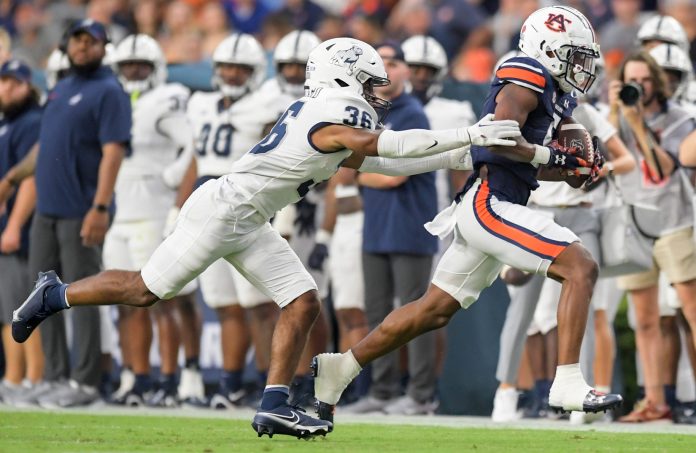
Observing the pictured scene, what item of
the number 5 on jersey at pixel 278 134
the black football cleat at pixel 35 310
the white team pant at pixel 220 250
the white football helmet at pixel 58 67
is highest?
the white football helmet at pixel 58 67

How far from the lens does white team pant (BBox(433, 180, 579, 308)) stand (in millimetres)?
7172

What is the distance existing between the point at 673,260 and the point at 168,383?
3565mm

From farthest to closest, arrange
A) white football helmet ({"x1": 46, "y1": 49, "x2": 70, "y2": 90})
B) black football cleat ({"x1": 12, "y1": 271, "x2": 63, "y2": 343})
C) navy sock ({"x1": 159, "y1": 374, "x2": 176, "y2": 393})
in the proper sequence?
white football helmet ({"x1": 46, "y1": 49, "x2": 70, "y2": 90})
navy sock ({"x1": 159, "y1": 374, "x2": 176, "y2": 393})
black football cleat ({"x1": 12, "y1": 271, "x2": 63, "y2": 343})

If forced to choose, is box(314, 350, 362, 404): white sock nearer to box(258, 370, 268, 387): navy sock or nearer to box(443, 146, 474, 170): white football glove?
box(443, 146, 474, 170): white football glove

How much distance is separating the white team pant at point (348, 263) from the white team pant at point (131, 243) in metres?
1.04

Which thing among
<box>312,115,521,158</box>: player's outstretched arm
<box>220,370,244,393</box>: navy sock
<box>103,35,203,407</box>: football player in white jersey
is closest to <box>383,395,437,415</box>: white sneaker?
<box>220,370,244,393</box>: navy sock

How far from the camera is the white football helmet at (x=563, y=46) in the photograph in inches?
295

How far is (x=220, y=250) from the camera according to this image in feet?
24.1

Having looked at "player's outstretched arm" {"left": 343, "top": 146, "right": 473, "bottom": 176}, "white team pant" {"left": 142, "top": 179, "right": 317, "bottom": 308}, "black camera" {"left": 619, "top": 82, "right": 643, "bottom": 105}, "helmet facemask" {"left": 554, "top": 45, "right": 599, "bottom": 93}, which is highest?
"black camera" {"left": 619, "top": 82, "right": 643, "bottom": 105}

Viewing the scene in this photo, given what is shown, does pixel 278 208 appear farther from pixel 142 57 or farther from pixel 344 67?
pixel 142 57

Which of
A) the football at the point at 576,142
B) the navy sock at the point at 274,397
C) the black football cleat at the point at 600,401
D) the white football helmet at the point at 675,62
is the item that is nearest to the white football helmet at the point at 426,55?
the white football helmet at the point at 675,62

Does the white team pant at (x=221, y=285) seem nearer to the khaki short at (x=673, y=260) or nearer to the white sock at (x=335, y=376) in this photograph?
the khaki short at (x=673, y=260)

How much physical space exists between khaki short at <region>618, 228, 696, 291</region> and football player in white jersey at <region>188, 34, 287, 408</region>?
249 cm

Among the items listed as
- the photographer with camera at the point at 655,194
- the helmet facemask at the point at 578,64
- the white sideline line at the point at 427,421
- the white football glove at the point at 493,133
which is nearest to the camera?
the white football glove at the point at 493,133
